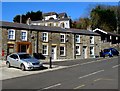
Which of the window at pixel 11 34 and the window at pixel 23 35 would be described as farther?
the window at pixel 23 35

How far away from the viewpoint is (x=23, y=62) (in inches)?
1043

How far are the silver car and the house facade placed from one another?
9359 mm

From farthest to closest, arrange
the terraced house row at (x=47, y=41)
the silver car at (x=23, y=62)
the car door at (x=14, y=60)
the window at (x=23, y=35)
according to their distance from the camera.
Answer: the window at (x=23, y=35), the terraced house row at (x=47, y=41), the car door at (x=14, y=60), the silver car at (x=23, y=62)

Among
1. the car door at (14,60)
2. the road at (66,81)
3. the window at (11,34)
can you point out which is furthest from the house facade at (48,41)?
the road at (66,81)

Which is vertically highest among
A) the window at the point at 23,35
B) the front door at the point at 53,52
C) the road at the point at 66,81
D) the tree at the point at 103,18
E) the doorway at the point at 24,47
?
the tree at the point at 103,18

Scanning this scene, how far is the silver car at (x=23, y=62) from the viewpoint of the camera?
26.2 meters

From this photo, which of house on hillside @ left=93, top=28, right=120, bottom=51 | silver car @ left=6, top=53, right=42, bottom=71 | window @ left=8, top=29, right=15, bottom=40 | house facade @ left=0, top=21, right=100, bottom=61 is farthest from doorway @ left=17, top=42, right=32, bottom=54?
house on hillside @ left=93, top=28, right=120, bottom=51

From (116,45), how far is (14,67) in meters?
38.4

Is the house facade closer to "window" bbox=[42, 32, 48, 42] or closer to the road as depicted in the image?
"window" bbox=[42, 32, 48, 42]

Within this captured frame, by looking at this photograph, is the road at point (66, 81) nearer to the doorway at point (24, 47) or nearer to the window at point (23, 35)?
the doorway at point (24, 47)

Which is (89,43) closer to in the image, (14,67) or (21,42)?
(21,42)

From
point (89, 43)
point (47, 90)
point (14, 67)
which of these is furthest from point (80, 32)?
point (47, 90)

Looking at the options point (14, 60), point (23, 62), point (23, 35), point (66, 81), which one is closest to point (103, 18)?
point (23, 35)

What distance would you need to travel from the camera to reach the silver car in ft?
86.0
